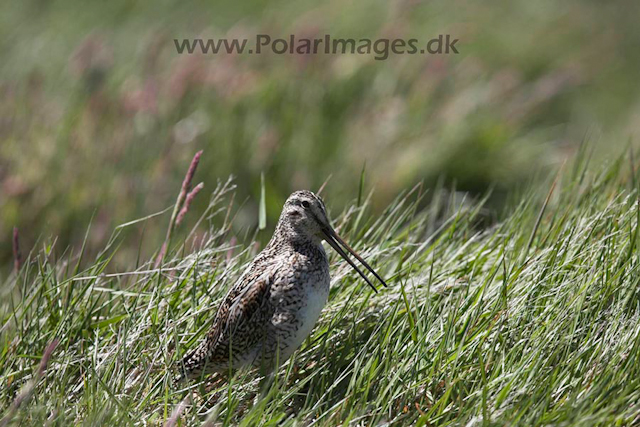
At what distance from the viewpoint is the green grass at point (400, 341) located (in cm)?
294

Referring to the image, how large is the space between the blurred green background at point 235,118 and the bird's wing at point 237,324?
2222 mm

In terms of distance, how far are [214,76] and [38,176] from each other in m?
1.68

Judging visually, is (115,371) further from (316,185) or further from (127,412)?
(316,185)

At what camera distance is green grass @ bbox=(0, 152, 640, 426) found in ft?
9.64

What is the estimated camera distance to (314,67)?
7.70 metres

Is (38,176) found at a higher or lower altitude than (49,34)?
lower

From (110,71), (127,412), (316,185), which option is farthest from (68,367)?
(110,71)

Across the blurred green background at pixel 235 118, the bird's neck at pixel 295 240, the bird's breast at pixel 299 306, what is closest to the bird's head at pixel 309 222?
the bird's neck at pixel 295 240

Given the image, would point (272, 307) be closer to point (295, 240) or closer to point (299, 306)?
point (299, 306)

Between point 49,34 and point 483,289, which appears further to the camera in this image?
point 49,34

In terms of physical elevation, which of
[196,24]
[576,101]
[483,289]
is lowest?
[576,101]

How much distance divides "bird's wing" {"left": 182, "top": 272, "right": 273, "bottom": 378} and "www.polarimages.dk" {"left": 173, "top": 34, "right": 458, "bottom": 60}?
452 centimetres

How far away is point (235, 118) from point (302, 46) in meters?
1.00

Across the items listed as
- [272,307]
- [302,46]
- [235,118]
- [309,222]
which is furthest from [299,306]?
[302,46]
